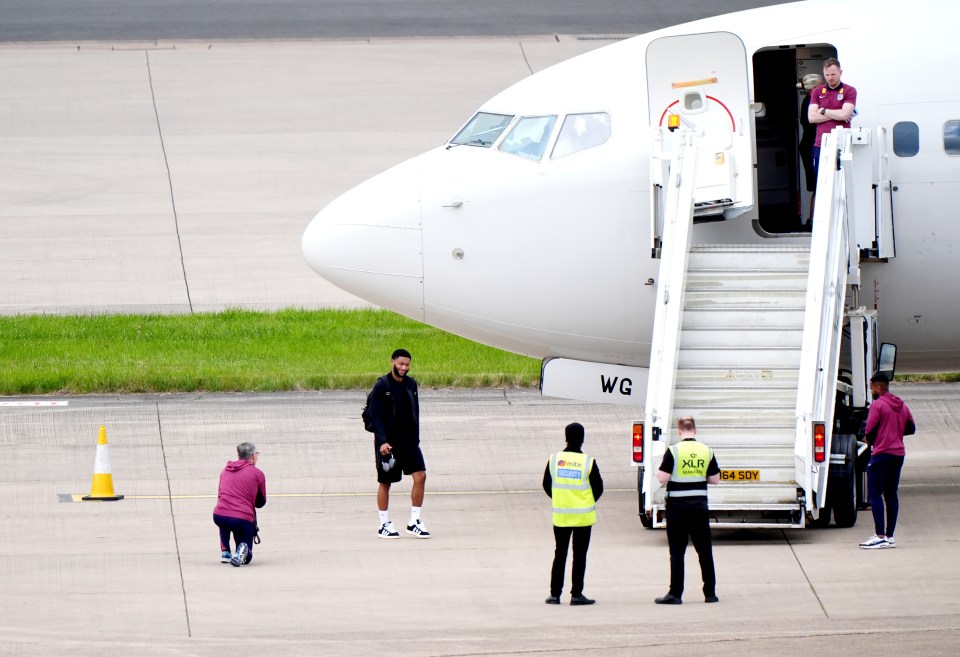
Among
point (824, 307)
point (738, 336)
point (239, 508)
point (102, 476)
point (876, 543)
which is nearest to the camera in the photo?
point (239, 508)

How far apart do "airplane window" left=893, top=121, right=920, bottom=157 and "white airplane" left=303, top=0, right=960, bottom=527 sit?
0.02m

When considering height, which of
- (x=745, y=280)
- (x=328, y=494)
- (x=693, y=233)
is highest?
(x=693, y=233)

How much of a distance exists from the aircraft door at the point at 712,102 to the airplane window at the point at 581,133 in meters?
0.53

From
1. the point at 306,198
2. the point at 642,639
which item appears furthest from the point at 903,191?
the point at 306,198

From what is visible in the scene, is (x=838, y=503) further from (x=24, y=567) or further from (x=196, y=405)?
(x=196, y=405)

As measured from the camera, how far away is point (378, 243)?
18312mm

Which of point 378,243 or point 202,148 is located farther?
point 202,148

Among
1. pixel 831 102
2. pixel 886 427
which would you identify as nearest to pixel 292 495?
pixel 886 427

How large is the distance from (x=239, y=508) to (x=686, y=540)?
4384 millimetres

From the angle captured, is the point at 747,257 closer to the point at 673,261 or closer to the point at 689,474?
the point at 673,261

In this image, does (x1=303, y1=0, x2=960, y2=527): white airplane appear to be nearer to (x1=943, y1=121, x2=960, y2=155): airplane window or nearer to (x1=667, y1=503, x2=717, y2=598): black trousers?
(x1=943, y1=121, x2=960, y2=155): airplane window

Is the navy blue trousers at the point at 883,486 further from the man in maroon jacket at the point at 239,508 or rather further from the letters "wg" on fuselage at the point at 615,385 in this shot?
the man in maroon jacket at the point at 239,508

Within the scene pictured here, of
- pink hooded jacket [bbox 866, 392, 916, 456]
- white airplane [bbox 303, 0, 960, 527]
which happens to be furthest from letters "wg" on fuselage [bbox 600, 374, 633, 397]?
pink hooded jacket [bbox 866, 392, 916, 456]

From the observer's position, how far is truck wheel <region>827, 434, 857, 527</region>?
17.1 m
